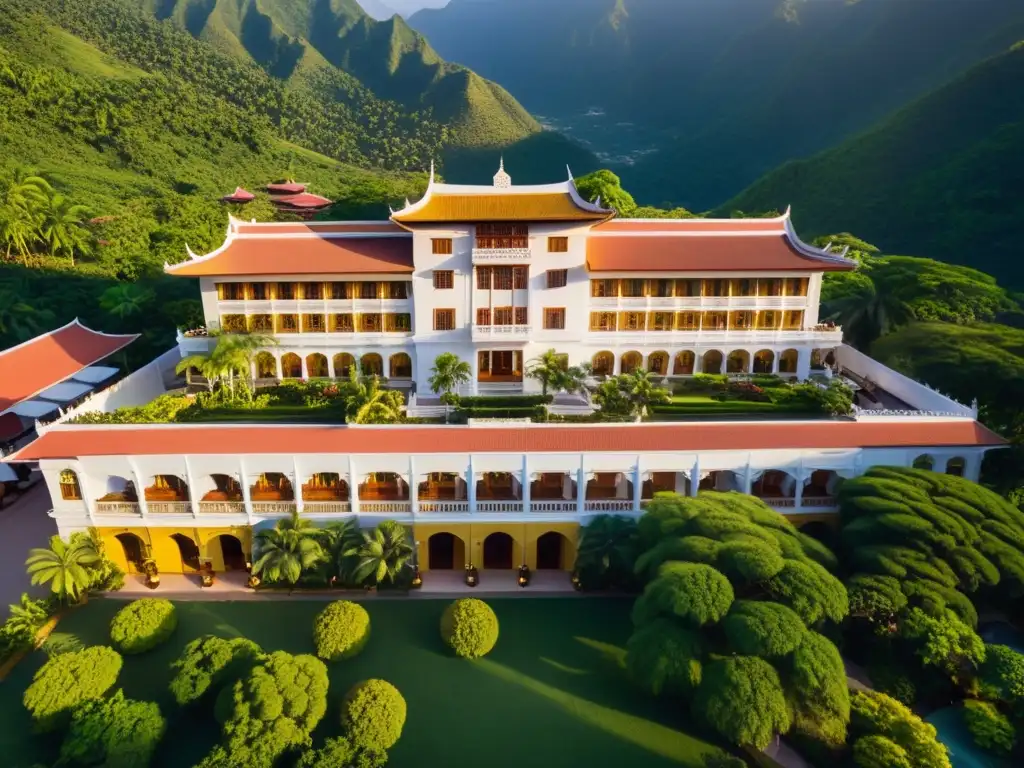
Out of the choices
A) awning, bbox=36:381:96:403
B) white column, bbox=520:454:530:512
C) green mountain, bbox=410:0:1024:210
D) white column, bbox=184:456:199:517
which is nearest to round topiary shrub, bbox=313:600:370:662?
white column, bbox=520:454:530:512

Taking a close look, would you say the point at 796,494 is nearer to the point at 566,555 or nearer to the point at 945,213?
the point at 566,555

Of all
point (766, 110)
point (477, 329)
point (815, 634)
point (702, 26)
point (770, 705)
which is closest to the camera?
point (770, 705)

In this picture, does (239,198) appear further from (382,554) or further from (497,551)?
(382,554)

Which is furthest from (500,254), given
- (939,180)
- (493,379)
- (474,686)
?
(939,180)

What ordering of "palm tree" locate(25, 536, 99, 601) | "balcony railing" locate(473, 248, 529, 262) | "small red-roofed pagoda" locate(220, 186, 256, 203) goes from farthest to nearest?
"small red-roofed pagoda" locate(220, 186, 256, 203)
"balcony railing" locate(473, 248, 529, 262)
"palm tree" locate(25, 536, 99, 601)

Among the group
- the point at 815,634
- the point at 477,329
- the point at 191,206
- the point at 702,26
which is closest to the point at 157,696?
the point at 815,634

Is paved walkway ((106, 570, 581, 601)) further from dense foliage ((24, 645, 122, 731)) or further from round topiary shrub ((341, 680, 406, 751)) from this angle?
round topiary shrub ((341, 680, 406, 751))

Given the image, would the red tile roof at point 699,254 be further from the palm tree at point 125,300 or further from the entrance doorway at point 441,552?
the palm tree at point 125,300
